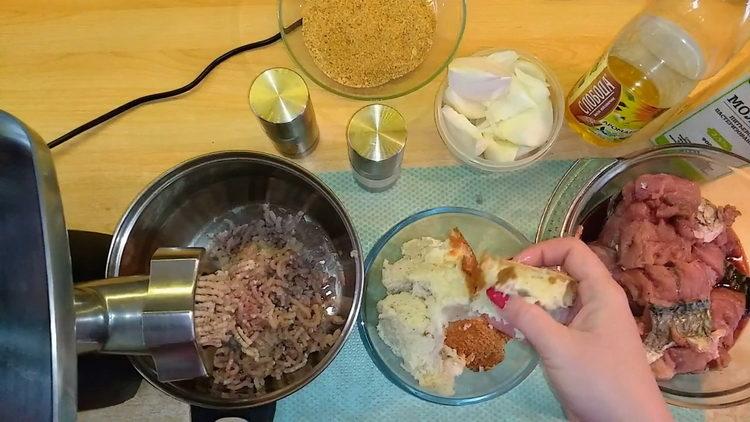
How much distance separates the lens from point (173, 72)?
3.24ft

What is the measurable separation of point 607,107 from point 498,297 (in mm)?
333

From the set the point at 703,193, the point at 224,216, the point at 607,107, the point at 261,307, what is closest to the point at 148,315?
the point at 261,307

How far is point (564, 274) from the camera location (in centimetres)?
71

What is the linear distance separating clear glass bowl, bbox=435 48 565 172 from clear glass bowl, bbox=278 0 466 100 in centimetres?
4

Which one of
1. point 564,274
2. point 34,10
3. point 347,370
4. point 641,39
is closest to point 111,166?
point 34,10

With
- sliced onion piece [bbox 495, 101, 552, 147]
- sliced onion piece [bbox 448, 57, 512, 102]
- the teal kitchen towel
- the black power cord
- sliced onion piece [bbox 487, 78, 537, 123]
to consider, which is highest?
the black power cord

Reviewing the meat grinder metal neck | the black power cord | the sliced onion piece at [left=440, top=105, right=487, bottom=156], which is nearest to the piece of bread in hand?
the sliced onion piece at [left=440, top=105, right=487, bottom=156]

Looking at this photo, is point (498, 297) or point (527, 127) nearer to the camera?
point (498, 297)

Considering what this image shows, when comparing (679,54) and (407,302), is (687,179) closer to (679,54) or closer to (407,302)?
(679,54)

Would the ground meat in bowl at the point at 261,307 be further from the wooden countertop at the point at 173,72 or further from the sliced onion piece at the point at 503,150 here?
the sliced onion piece at the point at 503,150

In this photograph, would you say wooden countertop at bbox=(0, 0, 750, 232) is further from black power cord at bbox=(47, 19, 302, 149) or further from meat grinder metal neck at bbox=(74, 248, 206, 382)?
meat grinder metal neck at bbox=(74, 248, 206, 382)

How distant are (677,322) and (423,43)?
521 millimetres

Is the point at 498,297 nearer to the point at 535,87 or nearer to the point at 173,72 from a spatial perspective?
the point at 535,87

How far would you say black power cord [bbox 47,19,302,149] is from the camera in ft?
3.11
